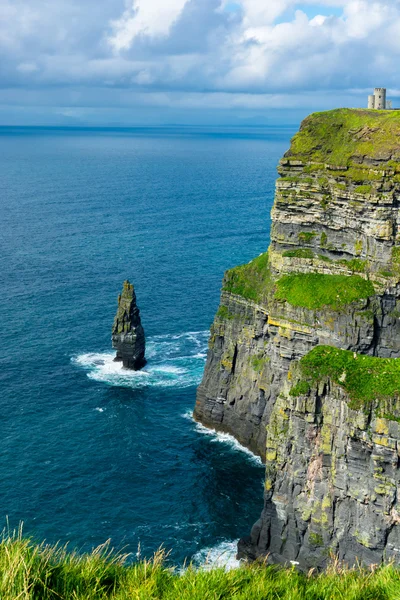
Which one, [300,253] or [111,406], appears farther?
[111,406]

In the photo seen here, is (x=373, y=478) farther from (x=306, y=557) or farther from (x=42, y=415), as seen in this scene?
(x=42, y=415)

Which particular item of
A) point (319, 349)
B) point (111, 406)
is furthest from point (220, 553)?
point (111, 406)

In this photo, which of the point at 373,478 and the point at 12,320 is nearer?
the point at 373,478

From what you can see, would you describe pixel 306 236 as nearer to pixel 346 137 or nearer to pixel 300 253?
pixel 300 253

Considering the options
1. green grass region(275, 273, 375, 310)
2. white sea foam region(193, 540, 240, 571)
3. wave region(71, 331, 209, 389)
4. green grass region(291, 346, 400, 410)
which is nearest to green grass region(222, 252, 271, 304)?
green grass region(275, 273, 375, 310)

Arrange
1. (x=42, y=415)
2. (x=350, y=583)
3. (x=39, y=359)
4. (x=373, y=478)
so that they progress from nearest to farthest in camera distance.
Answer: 1. (x=350, y=583)
2. (x=373, y=478)
3. (x=42, y=415)
4. (x=39, y=359)

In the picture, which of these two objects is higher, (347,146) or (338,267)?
(347,146)

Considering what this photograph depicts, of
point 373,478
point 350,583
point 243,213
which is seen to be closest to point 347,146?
point 373,478
